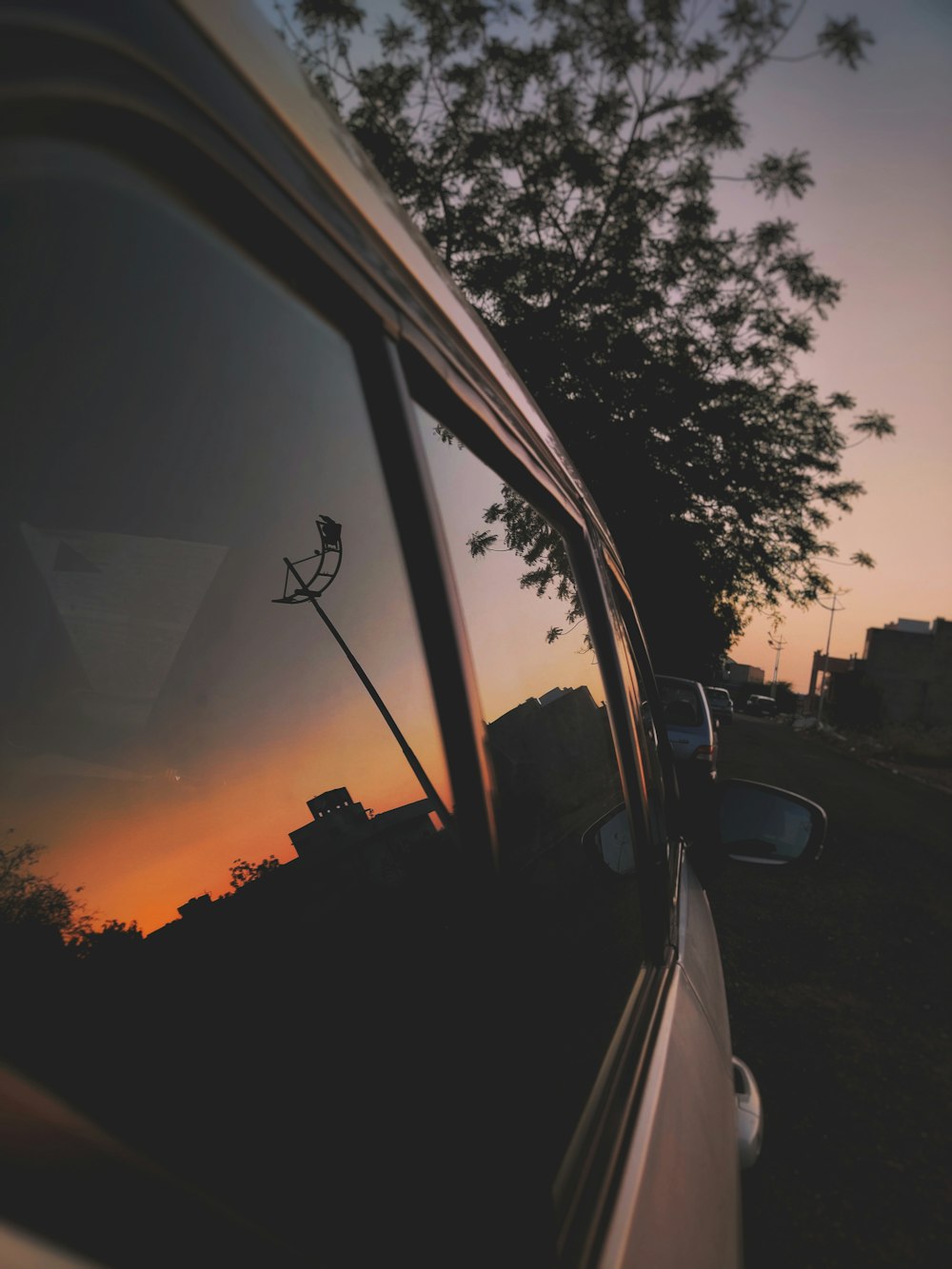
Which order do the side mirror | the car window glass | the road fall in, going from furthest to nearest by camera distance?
the road, the side mirror, the car window glass

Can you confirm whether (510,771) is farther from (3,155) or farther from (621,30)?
(621,30)

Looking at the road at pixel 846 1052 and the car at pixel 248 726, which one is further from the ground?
the car at pixel 248 726

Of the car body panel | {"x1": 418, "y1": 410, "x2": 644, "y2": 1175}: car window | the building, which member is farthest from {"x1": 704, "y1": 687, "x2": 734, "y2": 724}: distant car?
{"x1": 418, "y1": 410, "x2": 644, "y2": 1175}: car window

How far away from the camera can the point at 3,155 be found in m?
0.46

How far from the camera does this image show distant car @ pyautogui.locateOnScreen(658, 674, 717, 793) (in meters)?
11.8

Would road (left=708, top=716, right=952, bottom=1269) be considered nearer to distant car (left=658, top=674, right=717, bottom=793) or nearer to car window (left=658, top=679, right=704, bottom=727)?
distant car (left=658, top=674, right=717, bottom=793)

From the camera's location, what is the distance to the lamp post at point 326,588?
29.3 inches

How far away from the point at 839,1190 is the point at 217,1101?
381 cm

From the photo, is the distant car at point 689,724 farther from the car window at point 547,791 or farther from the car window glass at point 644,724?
the car window at point 547,791

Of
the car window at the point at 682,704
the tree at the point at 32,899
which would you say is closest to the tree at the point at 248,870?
the tree at the point at 32,899

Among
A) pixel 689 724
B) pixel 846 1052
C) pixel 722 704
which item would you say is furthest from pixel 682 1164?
pixel 722 704

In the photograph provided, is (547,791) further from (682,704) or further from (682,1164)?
(682,704)

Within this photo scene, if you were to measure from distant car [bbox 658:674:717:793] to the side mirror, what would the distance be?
8956mm

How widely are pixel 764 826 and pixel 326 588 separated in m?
2.17
